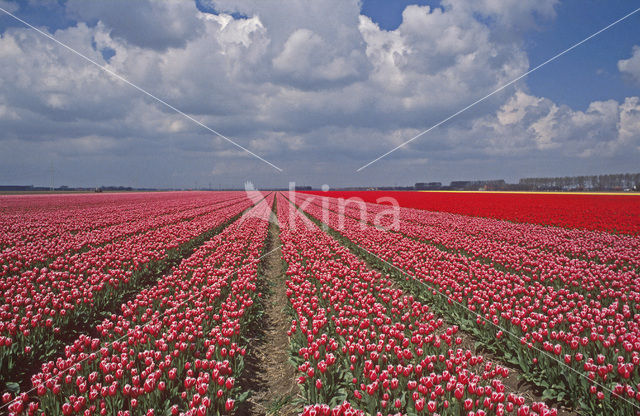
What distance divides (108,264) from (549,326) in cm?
1080

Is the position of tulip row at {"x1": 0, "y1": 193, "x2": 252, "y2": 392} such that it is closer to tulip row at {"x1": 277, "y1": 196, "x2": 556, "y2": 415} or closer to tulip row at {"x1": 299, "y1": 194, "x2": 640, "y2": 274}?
tulip row at {"x1": 277, "y1": 196, "x2": 556, "y2": 415}

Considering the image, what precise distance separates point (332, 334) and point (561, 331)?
3.51 m

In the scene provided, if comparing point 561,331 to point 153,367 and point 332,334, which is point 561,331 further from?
point 153,367

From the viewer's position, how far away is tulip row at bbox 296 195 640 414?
4062 mm

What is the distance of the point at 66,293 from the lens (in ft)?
22.5

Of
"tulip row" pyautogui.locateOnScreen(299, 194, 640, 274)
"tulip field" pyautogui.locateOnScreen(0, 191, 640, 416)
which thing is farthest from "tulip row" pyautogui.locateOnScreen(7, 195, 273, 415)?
"tulip row" pyautogui.locateOnScreen(299, 194, 640, 274)

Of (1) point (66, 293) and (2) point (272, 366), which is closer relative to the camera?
(2) point (272, 366)

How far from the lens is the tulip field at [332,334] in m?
3.89

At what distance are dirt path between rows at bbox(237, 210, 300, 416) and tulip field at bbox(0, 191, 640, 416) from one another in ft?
0.18

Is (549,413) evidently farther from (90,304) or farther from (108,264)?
(108,264)

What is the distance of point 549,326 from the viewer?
5.62 meters

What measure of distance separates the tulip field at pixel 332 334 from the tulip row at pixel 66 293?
0.04m

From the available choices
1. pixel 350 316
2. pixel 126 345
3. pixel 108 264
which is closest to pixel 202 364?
pixel 126 345

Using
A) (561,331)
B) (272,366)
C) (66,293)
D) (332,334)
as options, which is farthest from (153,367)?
(561,331)
